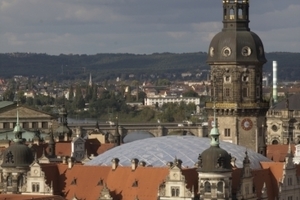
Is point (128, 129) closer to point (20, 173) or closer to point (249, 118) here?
point (249, 118)

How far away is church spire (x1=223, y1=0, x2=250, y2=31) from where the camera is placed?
9181 cm

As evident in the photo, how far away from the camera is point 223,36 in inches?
3612

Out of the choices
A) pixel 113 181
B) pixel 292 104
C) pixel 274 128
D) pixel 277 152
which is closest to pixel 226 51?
pixel 277 152

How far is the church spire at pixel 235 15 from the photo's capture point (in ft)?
301

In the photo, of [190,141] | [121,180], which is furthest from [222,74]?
[121,180]

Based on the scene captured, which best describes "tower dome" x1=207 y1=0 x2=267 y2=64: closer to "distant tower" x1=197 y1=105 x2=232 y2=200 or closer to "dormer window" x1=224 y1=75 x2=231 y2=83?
"dormer window" x1=224 y1=75 x2=231 y2=83

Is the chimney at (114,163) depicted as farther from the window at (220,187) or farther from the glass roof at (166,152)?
the window at (220,187)

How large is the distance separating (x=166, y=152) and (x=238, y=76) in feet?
50.6

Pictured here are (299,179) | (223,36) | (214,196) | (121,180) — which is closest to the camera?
(214,196)

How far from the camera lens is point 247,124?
301 feet

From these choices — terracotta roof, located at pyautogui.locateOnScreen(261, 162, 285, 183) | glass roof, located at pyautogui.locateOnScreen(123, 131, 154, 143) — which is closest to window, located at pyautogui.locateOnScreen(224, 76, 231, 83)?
terracotta roof, located at pyautogui.locateOnScreen(261, 162, 285, 183)

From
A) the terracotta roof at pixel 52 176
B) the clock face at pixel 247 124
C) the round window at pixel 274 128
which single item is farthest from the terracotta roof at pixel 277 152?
the round window at pixel 274 128

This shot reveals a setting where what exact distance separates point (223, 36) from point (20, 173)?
21.0 meters

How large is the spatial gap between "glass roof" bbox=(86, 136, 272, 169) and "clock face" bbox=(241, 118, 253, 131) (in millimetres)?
10065
